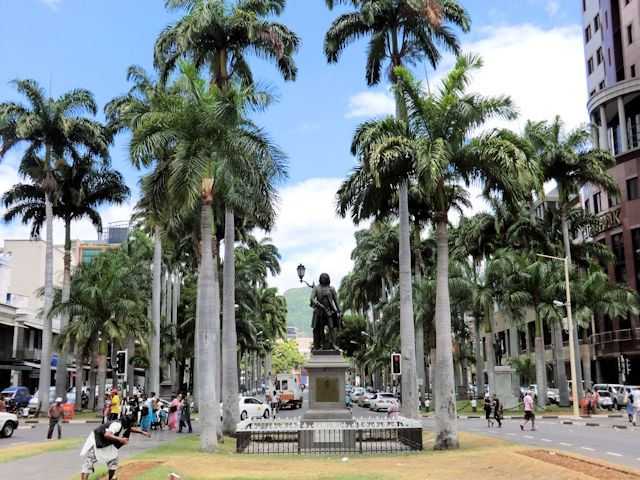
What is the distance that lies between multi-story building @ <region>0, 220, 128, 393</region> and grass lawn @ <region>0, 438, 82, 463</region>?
2793cm

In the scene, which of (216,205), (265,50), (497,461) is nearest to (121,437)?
(497,461)

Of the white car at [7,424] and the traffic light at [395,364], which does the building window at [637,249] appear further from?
→ the white car at [7,424]

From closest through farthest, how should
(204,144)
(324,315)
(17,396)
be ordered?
1. (204,144)
2. (324,315)
3. (17,396)

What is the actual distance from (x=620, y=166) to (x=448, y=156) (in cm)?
4556

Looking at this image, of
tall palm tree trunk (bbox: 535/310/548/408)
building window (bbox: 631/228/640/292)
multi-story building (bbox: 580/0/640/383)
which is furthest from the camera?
multi-story building (bbox: 580/0/640/383)

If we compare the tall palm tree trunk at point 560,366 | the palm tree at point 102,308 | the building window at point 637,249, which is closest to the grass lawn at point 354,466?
the palm tree at point 102,308

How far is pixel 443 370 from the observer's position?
21844 mm

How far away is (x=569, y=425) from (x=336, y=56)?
67.3 ft

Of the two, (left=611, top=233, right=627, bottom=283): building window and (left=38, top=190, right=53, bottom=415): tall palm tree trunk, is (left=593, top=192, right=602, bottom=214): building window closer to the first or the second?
(left=611, top=233, right=627, bottom=283): building window

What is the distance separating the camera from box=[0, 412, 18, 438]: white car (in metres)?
27.9

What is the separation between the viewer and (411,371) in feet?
93.9

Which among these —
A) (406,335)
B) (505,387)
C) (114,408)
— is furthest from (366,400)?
(114,408)

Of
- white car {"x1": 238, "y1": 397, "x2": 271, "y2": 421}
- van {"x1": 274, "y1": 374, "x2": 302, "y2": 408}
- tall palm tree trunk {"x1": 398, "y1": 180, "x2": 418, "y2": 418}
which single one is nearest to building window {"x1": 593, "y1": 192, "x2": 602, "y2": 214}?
van {"x1": 274, "y1": 374, "x2": 302, "y2": 408}

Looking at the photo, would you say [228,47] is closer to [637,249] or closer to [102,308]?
[102,308]
